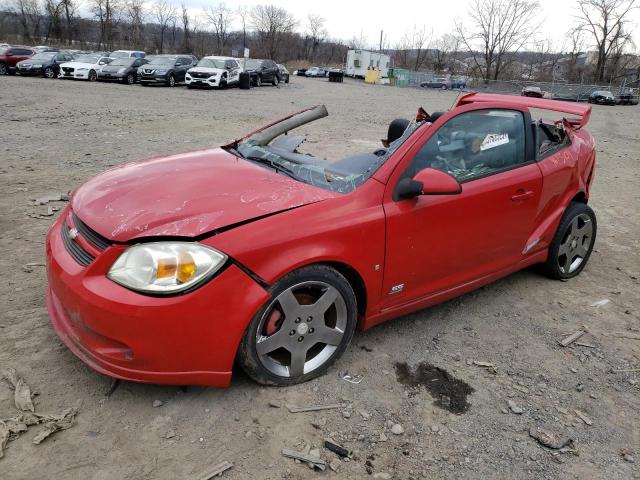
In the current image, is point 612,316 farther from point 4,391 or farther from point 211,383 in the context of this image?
point 4,391

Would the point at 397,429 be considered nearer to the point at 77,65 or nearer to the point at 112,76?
the point at 112,76

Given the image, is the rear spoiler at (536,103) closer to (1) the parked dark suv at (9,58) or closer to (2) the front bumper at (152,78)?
(2) the front bumper at (152,78)

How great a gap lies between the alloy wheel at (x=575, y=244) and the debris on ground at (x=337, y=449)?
277 centimetres

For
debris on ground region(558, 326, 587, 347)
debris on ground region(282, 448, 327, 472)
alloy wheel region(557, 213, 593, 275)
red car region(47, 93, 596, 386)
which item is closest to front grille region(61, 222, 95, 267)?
red car region(47, 93, 596, 386)

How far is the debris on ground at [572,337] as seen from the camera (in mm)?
3368

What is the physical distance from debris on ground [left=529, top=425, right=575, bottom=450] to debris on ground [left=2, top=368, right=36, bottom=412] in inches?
95.4

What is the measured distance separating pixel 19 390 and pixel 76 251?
0.73m

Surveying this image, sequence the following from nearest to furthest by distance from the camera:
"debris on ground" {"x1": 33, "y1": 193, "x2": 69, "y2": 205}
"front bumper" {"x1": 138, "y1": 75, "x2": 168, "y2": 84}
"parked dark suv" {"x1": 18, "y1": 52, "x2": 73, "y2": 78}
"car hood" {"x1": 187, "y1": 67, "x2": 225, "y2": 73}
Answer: "debris on ground" {"x1": 33, "y1": 193, "x2": 69, "y2": 205}
"car hood" {"x1": 187, "y1": 67, "x2": 225, "y2": 73}
"front bumper" {"x1": 138, "y1": 75, "x2": 168, "y2": 84}
"parked dark suv" {"x1": 18, "y1": 52, "x2": 73, "y2": 78}

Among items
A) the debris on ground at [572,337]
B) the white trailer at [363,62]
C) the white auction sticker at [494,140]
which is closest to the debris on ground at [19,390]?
the white auction sticker at [494,140]

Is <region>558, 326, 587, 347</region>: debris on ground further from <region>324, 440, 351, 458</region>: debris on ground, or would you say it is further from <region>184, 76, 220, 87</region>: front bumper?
<region>184, 76, 220, 87</region>: front bumper

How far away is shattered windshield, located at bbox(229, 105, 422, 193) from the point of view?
2.90m

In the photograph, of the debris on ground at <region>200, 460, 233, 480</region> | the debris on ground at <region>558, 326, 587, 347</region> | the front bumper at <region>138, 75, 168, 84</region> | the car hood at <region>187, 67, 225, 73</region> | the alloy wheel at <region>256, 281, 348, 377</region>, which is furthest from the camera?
the front bumper at <region>138, 75, 168, 84</region>

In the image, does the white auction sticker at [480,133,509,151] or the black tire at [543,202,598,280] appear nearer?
the white auction sticker at [480,133,509,151]

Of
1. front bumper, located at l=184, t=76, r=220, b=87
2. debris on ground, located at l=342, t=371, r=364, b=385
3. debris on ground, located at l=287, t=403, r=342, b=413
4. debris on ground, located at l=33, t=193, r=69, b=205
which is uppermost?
front bumper, located at l=184, t=76, r=220, b=87
